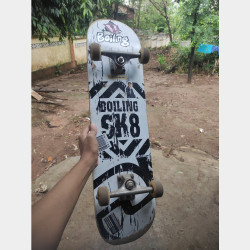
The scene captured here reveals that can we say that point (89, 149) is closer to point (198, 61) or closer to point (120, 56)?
point (120, 56)

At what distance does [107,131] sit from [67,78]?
7445mm

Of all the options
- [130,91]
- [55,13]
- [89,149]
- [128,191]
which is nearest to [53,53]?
[55,13]

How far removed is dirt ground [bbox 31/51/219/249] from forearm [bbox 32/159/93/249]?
1.47 metres

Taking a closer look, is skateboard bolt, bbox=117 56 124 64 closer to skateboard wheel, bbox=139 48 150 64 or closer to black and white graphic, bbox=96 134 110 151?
skateboard wheel, bbox=139 48 150 64

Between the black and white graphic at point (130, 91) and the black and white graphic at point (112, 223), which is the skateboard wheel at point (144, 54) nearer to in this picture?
the black and white graphic at point (130, 91)

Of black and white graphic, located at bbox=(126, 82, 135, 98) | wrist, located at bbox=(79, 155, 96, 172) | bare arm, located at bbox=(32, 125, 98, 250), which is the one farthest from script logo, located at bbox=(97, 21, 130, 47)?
bare arm, located at bbox=(32, 125, 98, 250)

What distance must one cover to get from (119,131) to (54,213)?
1.00m

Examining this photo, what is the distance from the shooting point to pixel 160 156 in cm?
290

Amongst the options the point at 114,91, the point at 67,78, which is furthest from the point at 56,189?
the point at 67,78

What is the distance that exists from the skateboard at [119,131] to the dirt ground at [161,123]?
0.73 m

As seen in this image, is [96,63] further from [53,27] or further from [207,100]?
[207,100]

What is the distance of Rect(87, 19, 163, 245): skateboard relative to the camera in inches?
56.6

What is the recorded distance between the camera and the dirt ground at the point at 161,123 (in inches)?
117

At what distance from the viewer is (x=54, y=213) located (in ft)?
2.34
